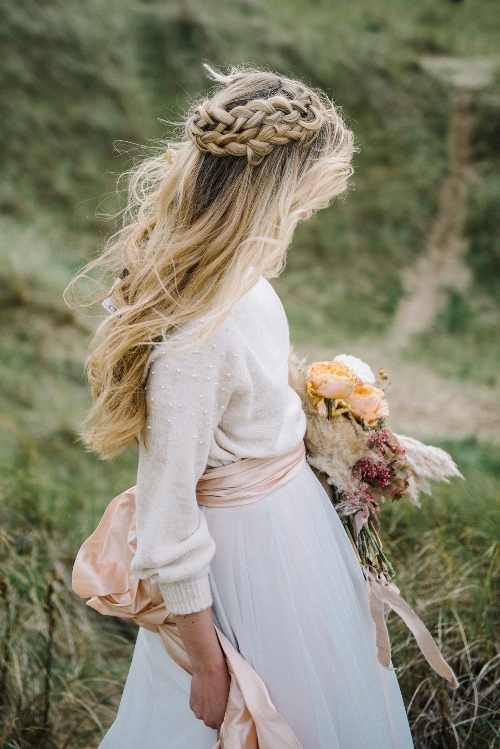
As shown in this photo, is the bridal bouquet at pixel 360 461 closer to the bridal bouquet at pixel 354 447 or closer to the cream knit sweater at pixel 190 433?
the bridal bouquet at pixel 354 447

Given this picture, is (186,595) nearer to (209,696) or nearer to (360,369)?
(209,696)

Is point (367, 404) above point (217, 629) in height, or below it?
above

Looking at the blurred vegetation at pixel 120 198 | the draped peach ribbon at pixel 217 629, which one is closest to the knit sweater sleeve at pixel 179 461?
the draped peach ribbon at pixel 217 629

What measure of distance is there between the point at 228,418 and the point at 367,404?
0.38 m

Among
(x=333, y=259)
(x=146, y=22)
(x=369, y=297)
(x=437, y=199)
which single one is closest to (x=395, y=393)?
(x=369, y=297)

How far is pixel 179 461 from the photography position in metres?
0.96

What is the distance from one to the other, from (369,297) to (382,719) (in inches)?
205

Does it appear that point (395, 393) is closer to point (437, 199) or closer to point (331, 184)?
point (437, 199)

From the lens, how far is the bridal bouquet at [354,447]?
4.12 feet

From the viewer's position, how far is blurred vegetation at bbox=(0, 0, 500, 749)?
2.12 meters

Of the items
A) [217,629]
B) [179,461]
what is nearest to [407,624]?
[217,629]

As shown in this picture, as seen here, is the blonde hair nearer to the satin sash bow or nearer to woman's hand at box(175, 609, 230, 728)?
the satin sash bow

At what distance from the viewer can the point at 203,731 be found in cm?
109

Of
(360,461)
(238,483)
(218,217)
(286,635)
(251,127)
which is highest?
(251,127)
